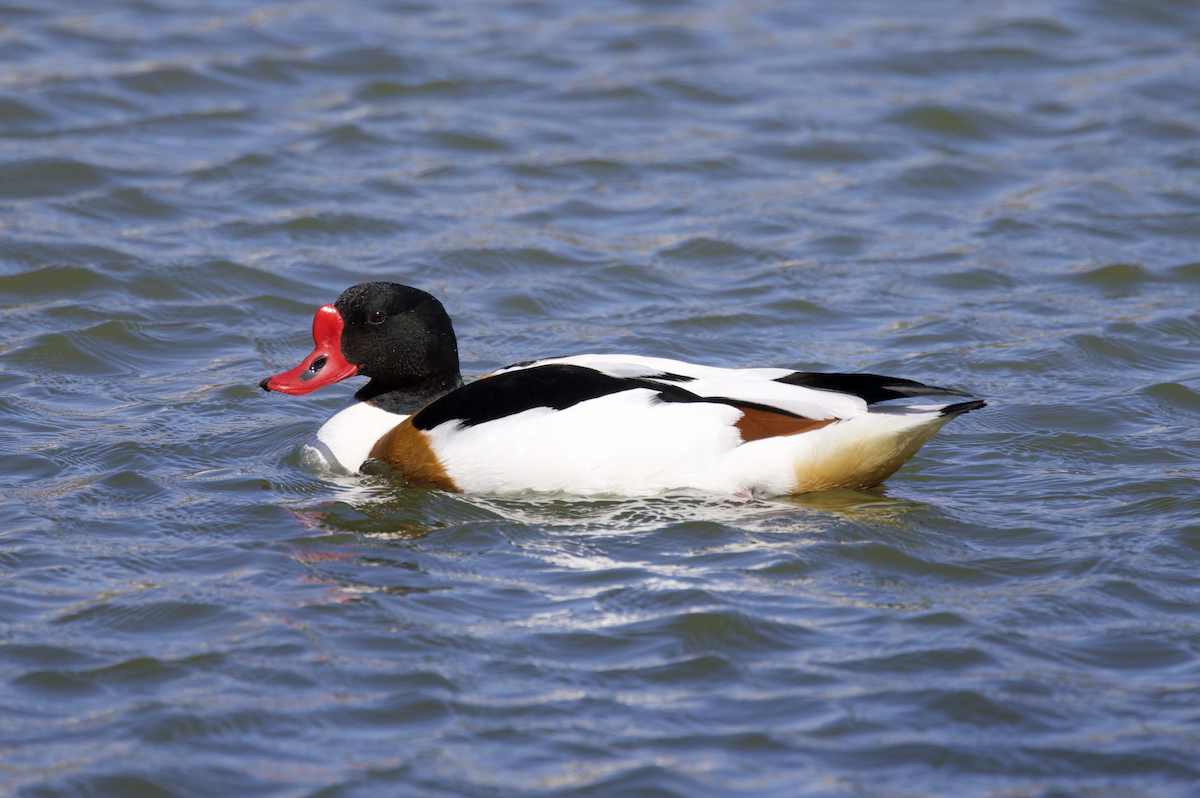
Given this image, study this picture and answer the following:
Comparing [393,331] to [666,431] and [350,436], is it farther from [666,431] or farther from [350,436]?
[666,431]

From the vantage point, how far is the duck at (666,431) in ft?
19.2

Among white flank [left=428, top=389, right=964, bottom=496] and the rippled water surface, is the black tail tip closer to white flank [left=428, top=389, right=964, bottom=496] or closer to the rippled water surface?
Result: white flank [left=428, top=389, right=964, bottom=496]

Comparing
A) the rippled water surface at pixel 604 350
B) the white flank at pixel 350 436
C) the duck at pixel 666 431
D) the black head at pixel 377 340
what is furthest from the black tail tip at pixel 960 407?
the white flank at pixel 350 436

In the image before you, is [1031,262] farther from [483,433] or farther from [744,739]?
[744,739]

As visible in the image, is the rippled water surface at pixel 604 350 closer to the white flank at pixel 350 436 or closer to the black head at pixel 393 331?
the white flank at pixel 350 436

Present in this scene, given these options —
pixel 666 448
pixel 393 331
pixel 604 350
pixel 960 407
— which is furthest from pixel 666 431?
pixel 604 350

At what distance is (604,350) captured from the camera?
801cm

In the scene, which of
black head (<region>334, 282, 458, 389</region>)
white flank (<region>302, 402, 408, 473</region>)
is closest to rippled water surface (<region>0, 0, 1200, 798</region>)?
white flank (<region>302, 402, 408, 473</region>)

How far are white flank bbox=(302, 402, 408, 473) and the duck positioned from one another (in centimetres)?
32

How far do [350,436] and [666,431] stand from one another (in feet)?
4.97

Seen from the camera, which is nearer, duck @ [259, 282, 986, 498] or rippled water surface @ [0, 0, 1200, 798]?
rippled water surface @ [0, 0, 1200, 798]

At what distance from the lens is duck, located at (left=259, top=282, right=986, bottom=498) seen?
5852 millimetres

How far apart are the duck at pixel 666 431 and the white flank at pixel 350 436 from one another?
0.32 metres

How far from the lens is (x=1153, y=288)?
902 centimetres
